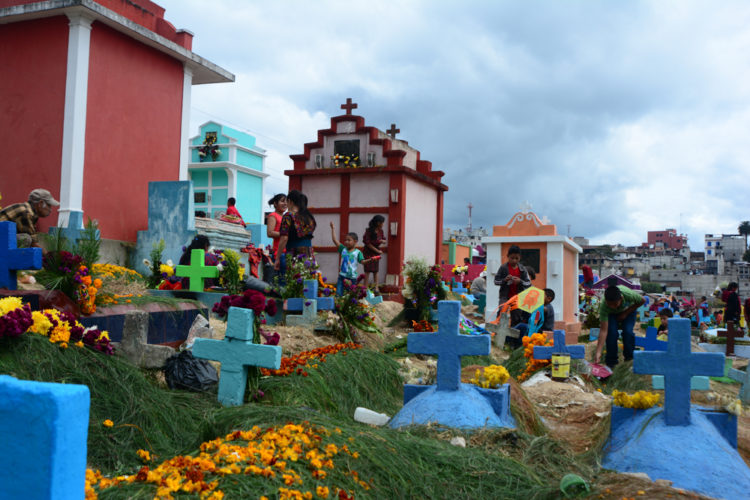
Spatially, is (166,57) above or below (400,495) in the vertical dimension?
above

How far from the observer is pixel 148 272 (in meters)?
9.67

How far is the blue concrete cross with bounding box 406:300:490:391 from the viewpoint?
4152mm

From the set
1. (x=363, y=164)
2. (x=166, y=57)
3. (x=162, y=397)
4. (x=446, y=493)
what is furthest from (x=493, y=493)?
(x=363, y=164)

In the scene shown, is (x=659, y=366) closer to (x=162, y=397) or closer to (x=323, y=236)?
(x=162, y=397)

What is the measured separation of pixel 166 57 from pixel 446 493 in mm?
10622

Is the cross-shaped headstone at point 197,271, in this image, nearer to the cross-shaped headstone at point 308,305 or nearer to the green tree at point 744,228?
the cross-shaped headstone at point 308,305

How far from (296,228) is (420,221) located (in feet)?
29.3

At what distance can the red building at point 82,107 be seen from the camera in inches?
367

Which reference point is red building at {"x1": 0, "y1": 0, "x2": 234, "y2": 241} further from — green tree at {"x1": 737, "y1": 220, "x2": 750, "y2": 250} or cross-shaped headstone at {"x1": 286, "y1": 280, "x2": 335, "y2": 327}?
green tree at {"x1": 737, "y1": 220, "x2": 750, "y2": 250}

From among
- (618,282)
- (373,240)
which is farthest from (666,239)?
(373,240)

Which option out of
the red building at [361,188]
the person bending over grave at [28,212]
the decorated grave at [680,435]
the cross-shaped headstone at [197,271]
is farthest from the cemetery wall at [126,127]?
the decorated grave at [680,435]

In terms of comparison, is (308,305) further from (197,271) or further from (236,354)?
(236,354)

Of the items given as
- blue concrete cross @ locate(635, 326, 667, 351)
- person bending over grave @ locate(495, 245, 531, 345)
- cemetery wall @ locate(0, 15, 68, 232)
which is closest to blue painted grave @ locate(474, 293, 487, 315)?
person bending over grave @ locate(495, 245, 531, 345)

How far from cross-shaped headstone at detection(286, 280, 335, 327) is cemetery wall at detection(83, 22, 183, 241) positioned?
4.01m
